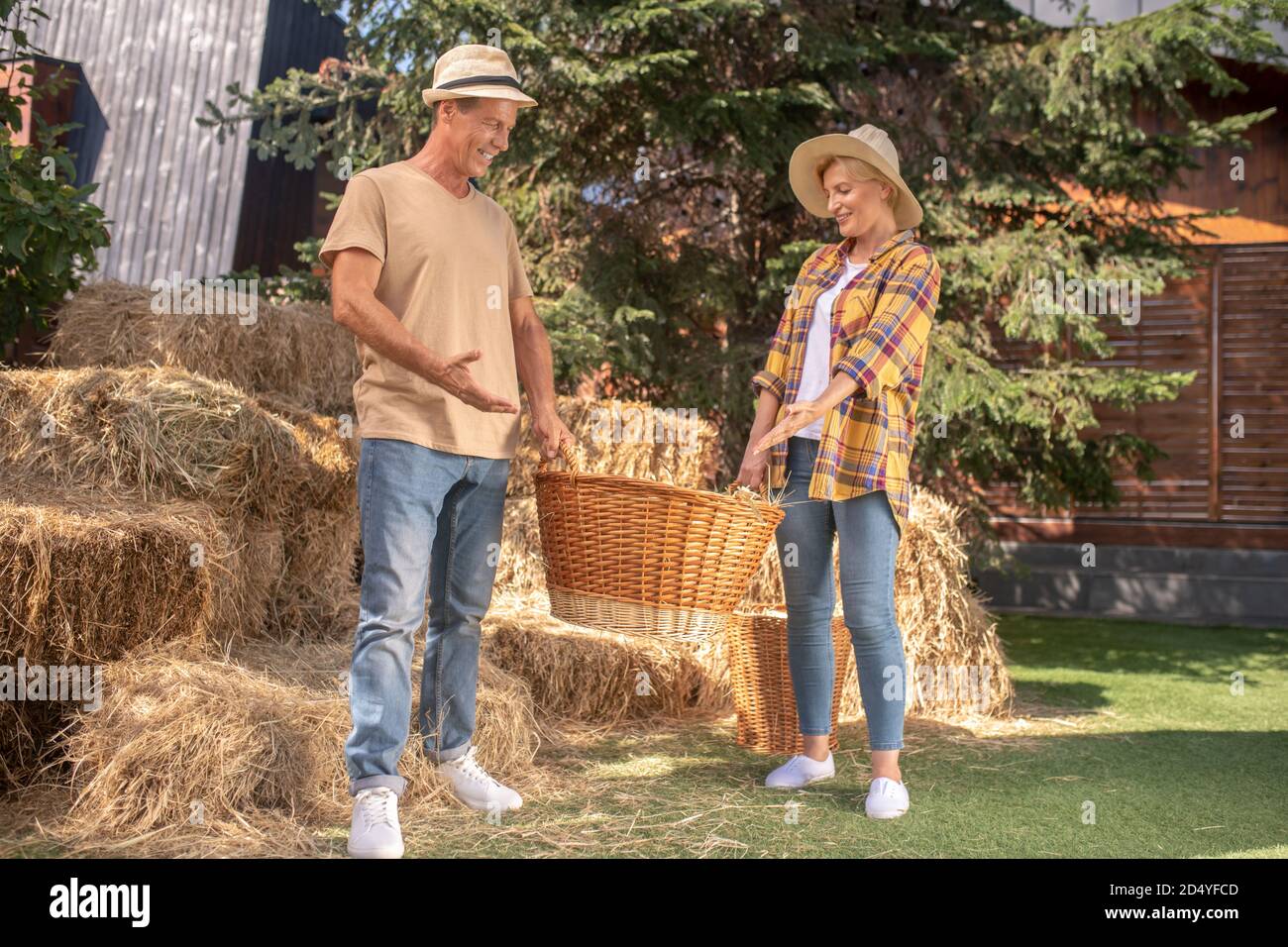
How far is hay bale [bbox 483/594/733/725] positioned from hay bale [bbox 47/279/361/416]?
1289 millimetres

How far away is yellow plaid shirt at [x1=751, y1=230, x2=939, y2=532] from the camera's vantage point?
3.19 metres

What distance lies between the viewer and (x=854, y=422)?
3.27 m

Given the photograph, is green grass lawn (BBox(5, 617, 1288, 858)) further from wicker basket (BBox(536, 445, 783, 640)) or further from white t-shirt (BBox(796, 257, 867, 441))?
white t-shirt (BBox(796, 257, 867, 441))

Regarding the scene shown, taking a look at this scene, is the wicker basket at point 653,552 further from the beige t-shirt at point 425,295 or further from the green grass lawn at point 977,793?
the green grass lawn at point 977,793

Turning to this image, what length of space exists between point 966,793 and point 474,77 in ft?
7.92

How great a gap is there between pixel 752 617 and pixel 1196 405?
622 centimetres

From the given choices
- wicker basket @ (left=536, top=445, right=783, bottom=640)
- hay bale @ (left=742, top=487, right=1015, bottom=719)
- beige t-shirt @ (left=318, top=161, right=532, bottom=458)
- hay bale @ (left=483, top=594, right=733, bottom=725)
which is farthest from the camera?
hay bale @ (left=742, top=487, right=1015, bottom=719)

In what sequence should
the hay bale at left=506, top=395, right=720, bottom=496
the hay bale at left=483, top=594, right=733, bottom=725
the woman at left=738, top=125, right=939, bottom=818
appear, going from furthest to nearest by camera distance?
the hay bale at left=506, top=395, right=720, bottom=496 → the hay bale at left=483, top=594, right=733, bottom=725 → the woman at left=738, top=125, right=939, bottom=818

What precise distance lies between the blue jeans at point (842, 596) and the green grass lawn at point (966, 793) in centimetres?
28

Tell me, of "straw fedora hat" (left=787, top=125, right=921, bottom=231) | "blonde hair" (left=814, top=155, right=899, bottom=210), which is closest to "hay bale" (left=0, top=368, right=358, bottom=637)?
"straw fedora hat" (left=787, top=125, right=921, bottom=231)

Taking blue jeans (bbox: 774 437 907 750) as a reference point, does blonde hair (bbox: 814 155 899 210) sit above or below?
above

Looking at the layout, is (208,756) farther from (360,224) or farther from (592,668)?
(592,668)

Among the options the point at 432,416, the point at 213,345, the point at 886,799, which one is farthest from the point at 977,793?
the point at 213,345

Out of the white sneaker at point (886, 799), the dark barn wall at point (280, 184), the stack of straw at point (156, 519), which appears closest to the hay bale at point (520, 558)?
the stack of straw at point (156, 519)
